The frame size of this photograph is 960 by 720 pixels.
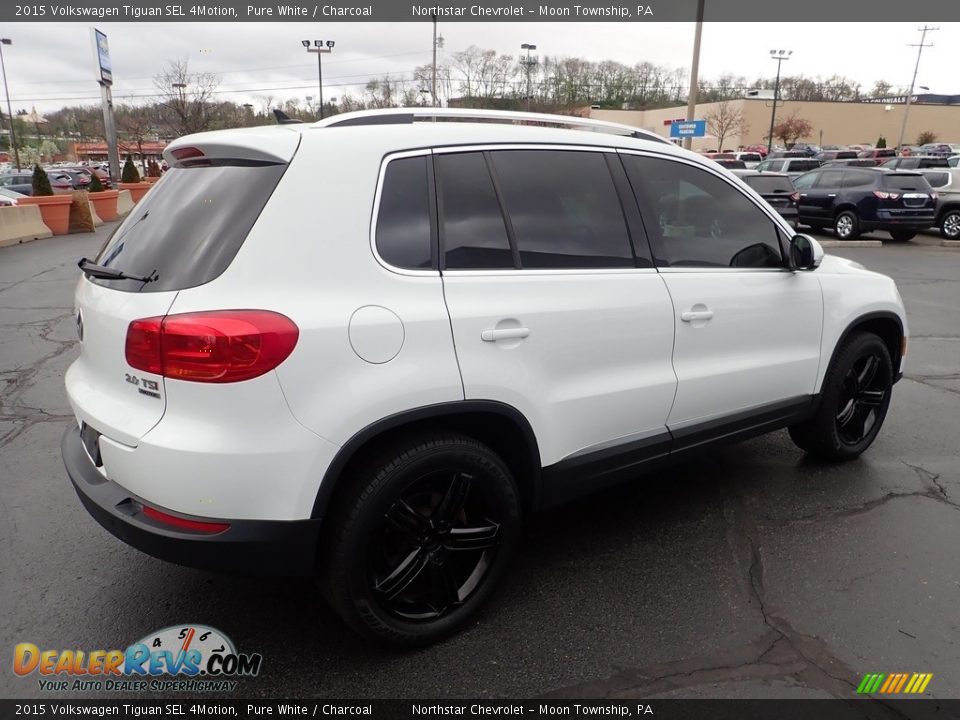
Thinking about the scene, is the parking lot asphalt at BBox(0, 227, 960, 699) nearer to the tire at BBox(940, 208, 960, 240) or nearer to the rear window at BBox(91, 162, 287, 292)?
the rear window at BBox(91, 162, 287, 292)

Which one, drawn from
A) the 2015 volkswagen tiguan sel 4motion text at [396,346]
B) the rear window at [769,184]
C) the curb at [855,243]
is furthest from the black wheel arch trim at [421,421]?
the rear window at [769,184]

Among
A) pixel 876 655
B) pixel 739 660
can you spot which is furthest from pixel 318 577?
pixel 876 655

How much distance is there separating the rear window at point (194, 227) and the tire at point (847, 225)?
1786 cm

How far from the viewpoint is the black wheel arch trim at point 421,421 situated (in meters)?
2.21

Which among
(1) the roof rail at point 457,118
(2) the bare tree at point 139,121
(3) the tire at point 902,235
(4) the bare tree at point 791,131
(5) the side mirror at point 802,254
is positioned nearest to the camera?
(1) the roof rail at point 457,118

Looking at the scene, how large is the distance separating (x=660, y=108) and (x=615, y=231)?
108490 millimetres

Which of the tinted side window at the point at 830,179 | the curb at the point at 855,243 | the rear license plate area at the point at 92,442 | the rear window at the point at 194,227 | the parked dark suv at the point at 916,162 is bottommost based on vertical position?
the curb at the point at 855,243

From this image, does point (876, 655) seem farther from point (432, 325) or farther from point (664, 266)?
point (432, 325)

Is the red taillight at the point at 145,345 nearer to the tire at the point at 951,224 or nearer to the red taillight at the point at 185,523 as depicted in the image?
the red taillight at the point at 185,523

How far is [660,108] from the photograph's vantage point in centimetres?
10156

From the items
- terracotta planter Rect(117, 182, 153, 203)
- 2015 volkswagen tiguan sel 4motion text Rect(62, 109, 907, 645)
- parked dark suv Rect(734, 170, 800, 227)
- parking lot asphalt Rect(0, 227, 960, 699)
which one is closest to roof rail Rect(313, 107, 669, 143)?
2015 volkswagen tiguan sel 4motion text Rect(62, 109, 907, 645)

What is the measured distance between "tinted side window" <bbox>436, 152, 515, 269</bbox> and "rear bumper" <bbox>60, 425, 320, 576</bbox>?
1.10 m

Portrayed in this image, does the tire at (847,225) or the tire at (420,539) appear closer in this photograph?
the tire at (420,539)

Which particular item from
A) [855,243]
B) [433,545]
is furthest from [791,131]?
[433,545]
